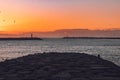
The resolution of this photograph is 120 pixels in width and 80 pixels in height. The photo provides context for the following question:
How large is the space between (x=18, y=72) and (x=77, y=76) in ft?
9.10

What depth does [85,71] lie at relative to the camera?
15.2 m

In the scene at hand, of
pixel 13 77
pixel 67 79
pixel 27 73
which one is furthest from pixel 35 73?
pixel 67 79

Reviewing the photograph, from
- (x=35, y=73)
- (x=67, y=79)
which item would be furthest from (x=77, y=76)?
(x=35, y=73)

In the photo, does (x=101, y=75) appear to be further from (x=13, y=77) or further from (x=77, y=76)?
(x=13, y=77)

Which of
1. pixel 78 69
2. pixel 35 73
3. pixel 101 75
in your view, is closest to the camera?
pixel 101 75

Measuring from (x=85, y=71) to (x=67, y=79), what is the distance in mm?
2261

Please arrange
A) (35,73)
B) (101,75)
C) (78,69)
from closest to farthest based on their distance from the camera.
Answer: (101,75), (35,73), (78,69)

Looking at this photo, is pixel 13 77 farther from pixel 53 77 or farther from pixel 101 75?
pixel 101 75

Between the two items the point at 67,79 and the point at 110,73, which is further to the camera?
the point at 110,73

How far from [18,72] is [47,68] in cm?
149

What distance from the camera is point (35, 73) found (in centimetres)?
1480

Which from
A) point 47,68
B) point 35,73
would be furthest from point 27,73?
Result: point 47,68

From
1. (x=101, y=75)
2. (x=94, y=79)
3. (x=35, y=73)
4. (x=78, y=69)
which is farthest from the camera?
(x=78, y=69)

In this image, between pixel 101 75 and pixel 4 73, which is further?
pixel 4 73
